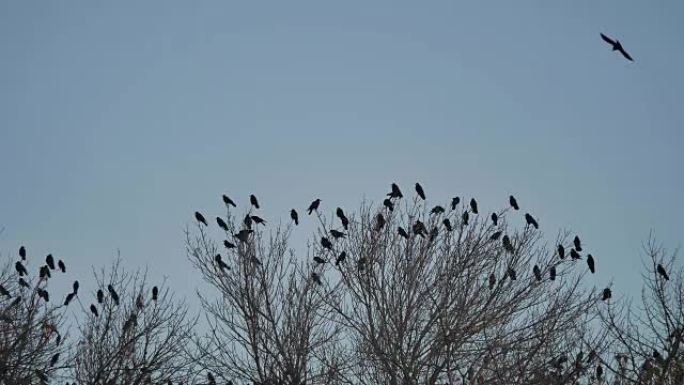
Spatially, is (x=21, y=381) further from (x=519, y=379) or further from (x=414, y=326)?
(x=519, y=379)

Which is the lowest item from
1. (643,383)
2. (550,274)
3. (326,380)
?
(643,383)

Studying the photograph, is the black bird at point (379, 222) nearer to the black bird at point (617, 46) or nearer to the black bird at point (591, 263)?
the black bird at point (591, 263)

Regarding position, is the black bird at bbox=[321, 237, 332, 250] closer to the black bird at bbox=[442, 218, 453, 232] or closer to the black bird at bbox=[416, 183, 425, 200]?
the black bird at bbox=[416, 183, 425, 200]

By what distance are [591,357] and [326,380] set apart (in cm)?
531

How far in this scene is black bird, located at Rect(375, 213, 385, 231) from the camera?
20.0 m

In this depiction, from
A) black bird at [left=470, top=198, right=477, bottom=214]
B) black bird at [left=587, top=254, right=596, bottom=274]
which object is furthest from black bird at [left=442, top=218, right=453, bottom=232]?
black bird at [left=587, top=254, right=596, bottom=274]

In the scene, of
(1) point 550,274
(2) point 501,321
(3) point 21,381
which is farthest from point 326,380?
(3) point 21,381

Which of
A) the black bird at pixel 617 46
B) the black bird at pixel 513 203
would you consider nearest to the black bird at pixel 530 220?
the black bird at pixel 513 203

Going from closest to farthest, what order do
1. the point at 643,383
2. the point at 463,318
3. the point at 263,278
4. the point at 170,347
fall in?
1. the point at 643,383
2. the point at 463,318
3. the point at 263,278
4. the point at 170,347

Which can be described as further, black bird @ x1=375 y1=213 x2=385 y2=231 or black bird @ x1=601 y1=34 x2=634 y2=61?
black bird @ x1=375 y1=213 x2=385 y2=231

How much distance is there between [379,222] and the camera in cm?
2000

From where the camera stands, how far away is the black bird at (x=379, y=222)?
1995 centimetres

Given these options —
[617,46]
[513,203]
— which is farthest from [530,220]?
[617,46]

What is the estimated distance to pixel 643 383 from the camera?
17.2m
